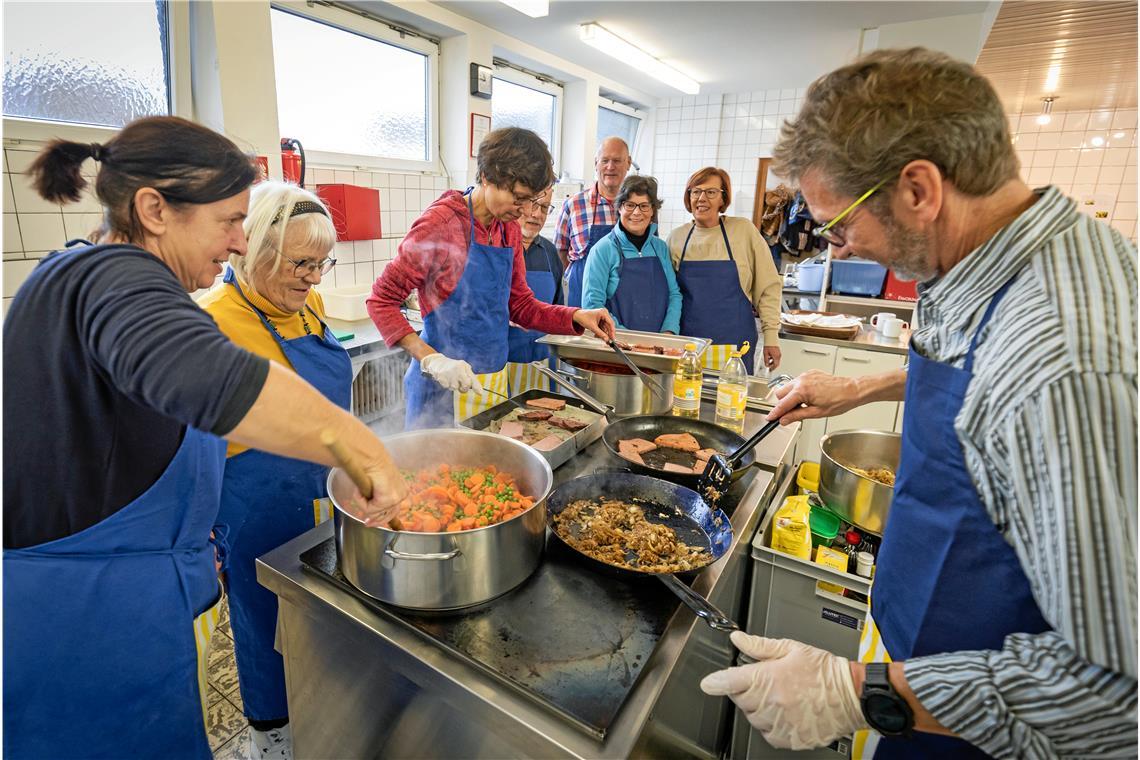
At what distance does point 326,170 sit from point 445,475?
3202mm

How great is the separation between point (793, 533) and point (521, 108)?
5.45 meters

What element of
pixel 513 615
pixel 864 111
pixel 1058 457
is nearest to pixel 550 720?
pixel 513 615

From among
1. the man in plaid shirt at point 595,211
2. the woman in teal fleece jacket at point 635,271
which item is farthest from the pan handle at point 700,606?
the man in plaid shirt at point 595,211

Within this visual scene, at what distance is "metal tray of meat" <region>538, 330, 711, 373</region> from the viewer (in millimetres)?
2295

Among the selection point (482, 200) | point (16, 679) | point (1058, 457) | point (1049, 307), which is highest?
point (482, 200)

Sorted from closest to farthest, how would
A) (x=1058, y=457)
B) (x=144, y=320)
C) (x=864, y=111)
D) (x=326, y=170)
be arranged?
(x=1058, y=457) → (x=144, y=320) → (x=864, y=111) → (x=326, y=170)

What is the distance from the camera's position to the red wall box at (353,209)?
3771 mm

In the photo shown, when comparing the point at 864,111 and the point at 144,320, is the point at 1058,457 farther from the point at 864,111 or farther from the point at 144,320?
the point at 144,320

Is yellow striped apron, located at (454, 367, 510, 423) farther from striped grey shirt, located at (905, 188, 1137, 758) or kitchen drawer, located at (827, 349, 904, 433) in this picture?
kitchen drawer, located at (827, 349, 904, 433)

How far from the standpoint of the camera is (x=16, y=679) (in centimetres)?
101

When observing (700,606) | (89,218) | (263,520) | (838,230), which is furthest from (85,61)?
(700,606)

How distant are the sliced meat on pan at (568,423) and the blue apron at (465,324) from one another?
1.91 feet

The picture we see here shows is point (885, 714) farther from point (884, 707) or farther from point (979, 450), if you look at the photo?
point (979, 450)

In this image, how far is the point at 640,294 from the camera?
11.4 ft
